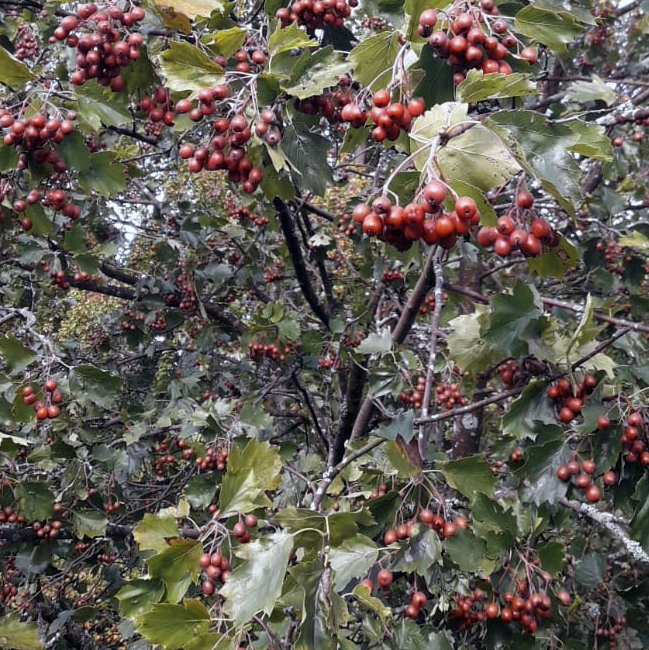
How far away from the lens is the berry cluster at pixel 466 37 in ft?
4.90

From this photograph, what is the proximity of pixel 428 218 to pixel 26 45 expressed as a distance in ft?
11.8

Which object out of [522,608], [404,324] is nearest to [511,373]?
[522,608]

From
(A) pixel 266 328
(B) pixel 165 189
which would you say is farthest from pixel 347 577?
(B) pixel 165 189

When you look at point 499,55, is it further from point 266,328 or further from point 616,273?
point 616,273

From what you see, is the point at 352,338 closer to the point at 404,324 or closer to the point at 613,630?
the point at 404,324

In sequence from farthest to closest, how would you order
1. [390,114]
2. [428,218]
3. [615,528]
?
[615,528] < [390,114] < [428,218]

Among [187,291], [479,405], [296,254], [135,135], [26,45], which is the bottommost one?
[187,291]

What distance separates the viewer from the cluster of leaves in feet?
5.13

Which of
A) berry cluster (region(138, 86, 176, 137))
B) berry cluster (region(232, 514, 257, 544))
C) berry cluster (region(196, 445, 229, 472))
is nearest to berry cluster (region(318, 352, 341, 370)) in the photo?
berry cluster (region(196, 445, 229, 472))

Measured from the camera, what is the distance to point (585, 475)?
198 centimetres

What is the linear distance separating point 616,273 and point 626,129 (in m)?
1.16

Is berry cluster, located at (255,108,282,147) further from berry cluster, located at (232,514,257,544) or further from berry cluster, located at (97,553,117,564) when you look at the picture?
berry cluster, located at (97,553,117,564)

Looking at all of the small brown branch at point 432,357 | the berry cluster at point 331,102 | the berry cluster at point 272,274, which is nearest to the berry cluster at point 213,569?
the small brown branch at point 432,357

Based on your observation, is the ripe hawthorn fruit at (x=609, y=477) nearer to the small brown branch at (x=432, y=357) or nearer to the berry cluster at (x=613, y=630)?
the small brown branch at (x=432, y=357)
